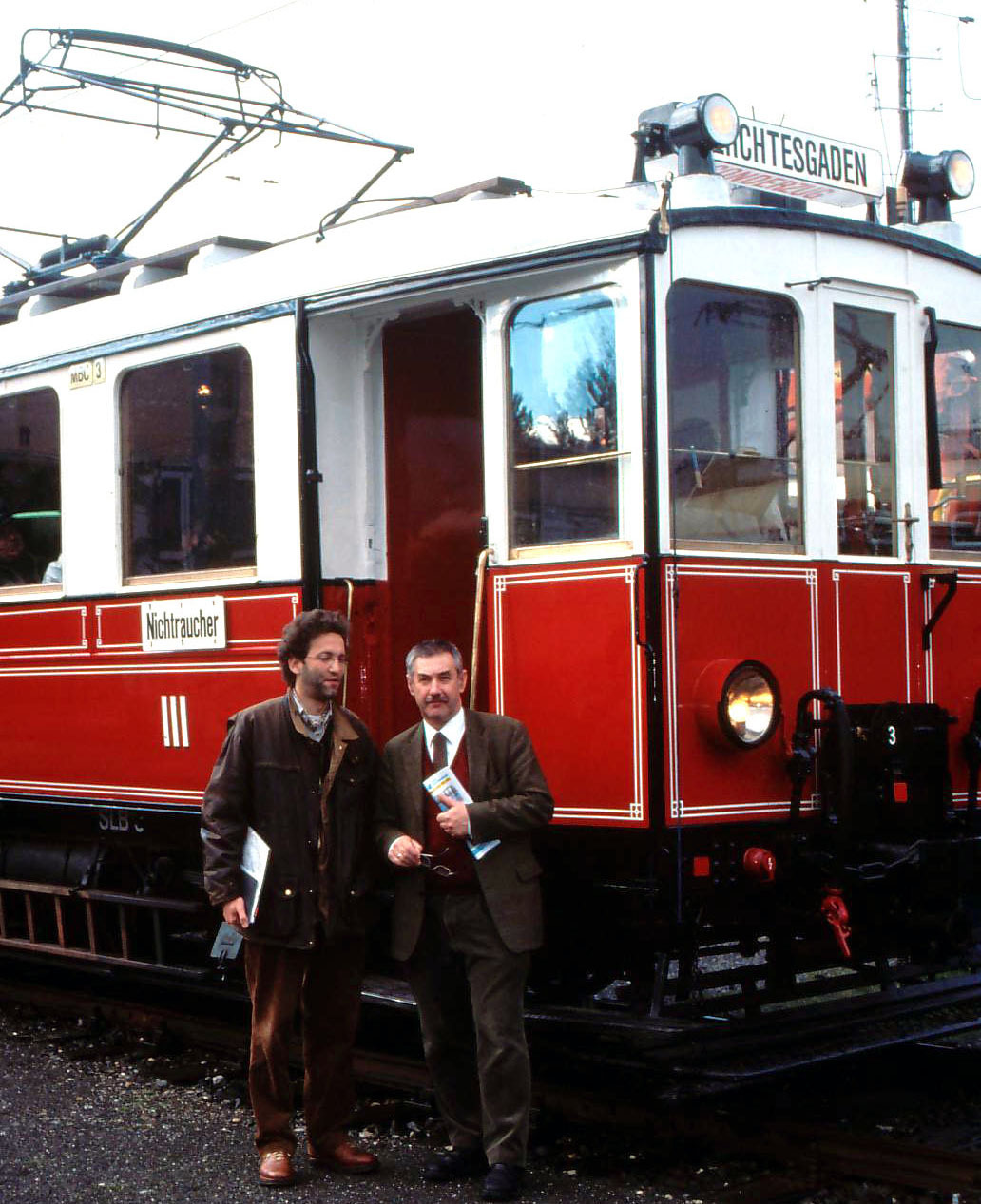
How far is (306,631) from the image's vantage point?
584 cm

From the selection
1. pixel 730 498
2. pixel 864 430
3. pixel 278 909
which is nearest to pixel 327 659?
pixel 278 909

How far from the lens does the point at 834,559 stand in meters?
6.70

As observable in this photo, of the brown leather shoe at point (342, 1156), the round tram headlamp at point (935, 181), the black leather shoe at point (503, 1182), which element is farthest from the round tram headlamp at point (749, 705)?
the round tram headlamp at point (935, 181)

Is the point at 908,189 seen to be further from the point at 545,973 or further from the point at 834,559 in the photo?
the point at 545,973

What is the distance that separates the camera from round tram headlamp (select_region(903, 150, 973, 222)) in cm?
767

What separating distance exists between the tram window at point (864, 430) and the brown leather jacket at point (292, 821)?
7.15 feet

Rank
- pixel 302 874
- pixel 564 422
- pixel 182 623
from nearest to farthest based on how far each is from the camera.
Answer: pixel 302 874 < pixel 564 422 < pixel 182 623

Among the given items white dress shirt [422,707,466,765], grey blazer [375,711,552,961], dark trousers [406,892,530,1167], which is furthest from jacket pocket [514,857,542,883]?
white dress shirt [422,707,466,765]

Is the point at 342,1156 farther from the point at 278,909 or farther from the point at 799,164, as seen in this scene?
the point at 799,164

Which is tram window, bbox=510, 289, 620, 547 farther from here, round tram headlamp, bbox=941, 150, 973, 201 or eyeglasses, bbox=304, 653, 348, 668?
round tram headlamp, bbox=941, 150, 973, 201

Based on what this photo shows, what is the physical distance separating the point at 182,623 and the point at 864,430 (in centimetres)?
300

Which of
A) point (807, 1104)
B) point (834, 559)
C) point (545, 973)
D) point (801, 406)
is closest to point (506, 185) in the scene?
point (801, 406)

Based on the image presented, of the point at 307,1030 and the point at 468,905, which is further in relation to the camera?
the point at 307,1030

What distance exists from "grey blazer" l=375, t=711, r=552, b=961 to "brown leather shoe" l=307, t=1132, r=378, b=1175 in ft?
2.34
